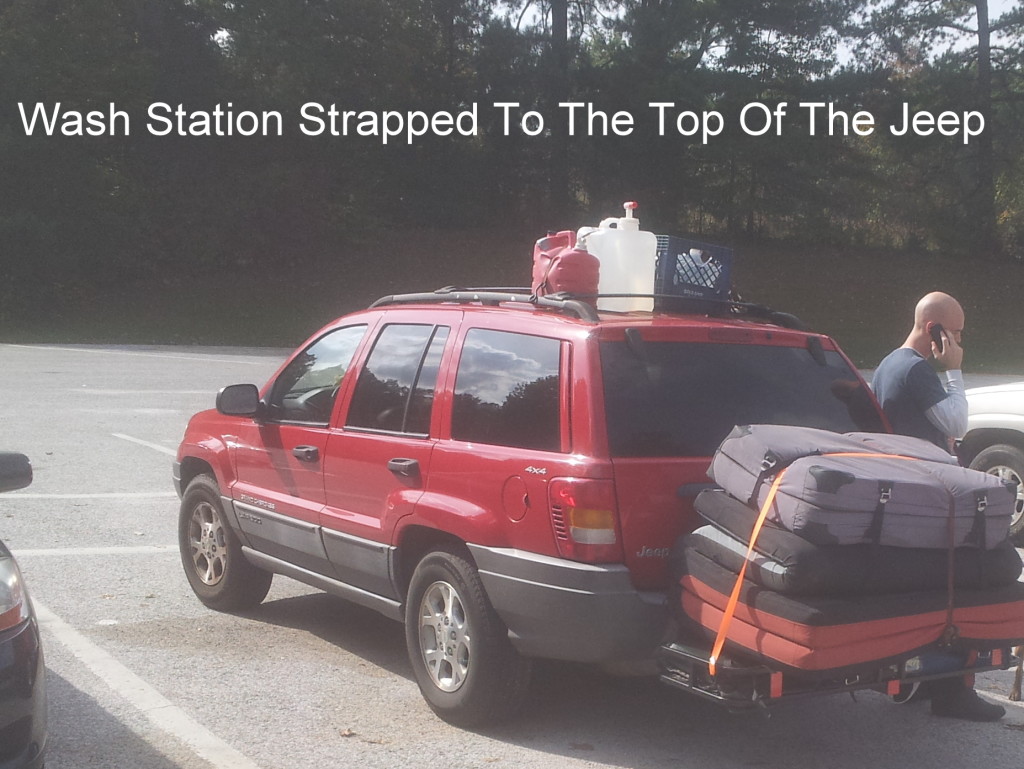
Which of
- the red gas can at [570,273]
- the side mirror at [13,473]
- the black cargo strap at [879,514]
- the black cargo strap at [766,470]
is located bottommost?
the black cargo strap at [879,514]

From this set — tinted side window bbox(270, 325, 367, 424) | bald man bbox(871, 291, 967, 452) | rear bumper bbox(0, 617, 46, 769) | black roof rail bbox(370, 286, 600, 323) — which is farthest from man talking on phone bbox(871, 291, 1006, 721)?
rear bumper bbox(0, 617, 46, 769)

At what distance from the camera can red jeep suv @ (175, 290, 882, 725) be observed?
4406mm

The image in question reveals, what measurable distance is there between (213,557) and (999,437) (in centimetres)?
558

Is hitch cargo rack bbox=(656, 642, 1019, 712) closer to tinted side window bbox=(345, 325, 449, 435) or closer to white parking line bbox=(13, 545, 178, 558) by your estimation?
tinted side window bbox=(345, 325, 449, 435)

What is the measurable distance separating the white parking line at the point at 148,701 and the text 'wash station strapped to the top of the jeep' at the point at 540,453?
856 mm

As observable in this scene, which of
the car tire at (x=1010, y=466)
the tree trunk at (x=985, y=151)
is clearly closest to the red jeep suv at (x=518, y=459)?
the car tire at (x=1010, y=466)

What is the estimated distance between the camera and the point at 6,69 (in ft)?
125

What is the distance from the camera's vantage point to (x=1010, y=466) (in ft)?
28.8

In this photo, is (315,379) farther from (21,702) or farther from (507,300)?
(21,702)

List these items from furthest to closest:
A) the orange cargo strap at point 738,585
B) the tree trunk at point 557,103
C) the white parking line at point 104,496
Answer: the tree trunk at point 557,103 < the white parking line at point 104,496 < the orange cargo strap at point 738,585

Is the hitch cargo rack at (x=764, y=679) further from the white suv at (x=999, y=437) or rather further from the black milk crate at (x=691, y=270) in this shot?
the white suv at (x=999, y=437)

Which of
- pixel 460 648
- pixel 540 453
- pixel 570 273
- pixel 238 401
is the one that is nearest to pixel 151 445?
pixel 238 401

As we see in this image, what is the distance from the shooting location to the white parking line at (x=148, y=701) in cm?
458

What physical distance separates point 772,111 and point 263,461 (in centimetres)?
4047
